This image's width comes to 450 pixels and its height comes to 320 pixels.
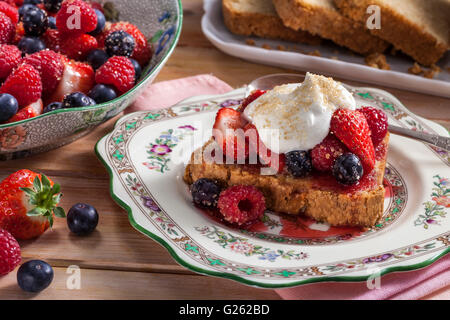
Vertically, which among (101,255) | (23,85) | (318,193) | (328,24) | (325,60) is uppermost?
(328,24)

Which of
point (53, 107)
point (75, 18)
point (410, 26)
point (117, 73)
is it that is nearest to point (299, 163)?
point (117, 73)

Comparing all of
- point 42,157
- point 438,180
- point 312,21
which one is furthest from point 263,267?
point 312,21

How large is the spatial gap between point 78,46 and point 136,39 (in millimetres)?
285

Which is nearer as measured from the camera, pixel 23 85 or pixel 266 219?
pixel 266 219

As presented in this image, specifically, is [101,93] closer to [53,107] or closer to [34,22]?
[53,107]

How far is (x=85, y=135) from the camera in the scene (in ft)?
8.51

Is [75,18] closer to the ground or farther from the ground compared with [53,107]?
farther from the ground

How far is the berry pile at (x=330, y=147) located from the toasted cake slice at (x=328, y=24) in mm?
1134

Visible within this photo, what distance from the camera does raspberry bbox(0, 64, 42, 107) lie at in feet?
7.30

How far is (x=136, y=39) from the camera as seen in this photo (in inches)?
107

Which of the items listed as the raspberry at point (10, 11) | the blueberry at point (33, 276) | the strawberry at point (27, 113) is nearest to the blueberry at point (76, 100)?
the strawberry at point (27, 113)

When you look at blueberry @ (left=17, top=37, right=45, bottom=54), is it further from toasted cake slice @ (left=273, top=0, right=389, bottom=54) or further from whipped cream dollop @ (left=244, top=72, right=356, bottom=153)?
toasted cake slice @ (left=273, top=0, right=389, bottom=54)

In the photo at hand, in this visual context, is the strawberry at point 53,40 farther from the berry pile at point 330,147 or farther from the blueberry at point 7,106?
the berry pile at point 330,147

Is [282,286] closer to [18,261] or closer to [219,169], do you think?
[219,169]
